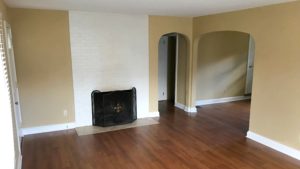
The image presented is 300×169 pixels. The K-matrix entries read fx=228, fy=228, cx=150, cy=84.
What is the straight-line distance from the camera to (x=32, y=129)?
4527mm

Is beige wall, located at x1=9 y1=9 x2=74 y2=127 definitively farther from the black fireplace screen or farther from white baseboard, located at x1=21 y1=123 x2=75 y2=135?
the black fireplace screen

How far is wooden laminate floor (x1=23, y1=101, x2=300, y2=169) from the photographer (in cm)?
342

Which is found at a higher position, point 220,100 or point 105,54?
point 105,54

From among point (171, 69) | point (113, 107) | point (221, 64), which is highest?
point (221, 64)

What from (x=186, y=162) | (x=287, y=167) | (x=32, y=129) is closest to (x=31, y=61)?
(x=32, y=129)

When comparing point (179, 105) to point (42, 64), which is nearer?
point (42, 64)

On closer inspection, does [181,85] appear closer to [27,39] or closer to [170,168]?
[170,168]

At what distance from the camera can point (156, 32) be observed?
17.5 ft

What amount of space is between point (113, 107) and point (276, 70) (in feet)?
10.8

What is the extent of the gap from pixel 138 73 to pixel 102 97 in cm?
102

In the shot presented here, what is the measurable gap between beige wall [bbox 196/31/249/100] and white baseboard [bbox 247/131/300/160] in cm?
250

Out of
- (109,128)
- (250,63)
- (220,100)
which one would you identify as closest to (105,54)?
(109,128)

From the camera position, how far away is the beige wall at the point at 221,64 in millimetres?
6449

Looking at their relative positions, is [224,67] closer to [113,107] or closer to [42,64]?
[113,107]
